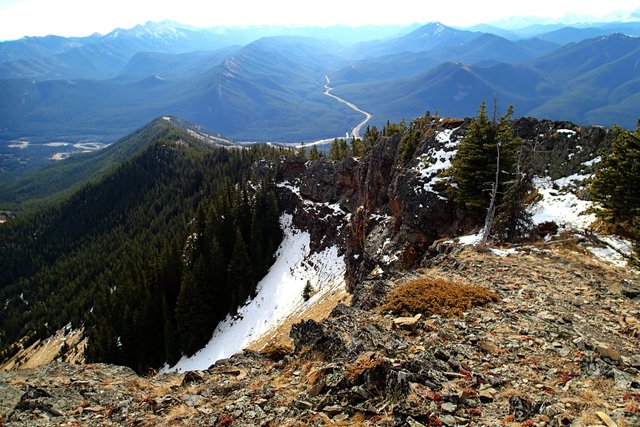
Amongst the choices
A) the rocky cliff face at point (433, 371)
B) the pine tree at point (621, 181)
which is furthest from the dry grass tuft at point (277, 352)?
the pine tree at point (621, 181)

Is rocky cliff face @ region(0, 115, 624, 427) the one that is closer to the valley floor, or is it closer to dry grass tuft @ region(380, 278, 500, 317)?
the valley floor

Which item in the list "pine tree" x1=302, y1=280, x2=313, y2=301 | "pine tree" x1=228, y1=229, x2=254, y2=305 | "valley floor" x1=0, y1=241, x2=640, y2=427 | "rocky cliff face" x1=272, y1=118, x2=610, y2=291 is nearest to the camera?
"valley floor" x1=0, y1=241, x2=640, y2=427

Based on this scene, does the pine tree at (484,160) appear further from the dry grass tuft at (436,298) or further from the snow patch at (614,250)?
the dry grass tuft at (436,298)

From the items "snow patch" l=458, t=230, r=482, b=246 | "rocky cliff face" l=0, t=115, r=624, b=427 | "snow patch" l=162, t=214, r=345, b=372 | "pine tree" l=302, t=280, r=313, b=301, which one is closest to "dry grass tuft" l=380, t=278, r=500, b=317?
"rocky cliff face" l=0, t=115, r=624, b=427

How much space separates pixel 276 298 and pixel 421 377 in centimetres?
5663

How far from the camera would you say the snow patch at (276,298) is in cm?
5634

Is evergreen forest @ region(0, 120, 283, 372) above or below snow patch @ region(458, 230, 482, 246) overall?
below

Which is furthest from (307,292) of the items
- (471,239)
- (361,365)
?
(361,365)

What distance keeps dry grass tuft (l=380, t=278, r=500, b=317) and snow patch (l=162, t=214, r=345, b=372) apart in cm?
3620

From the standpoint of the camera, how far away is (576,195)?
28.4 meters

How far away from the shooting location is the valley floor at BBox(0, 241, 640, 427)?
953 cm

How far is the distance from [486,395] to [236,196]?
8279cm

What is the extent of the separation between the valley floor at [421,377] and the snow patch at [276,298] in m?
37.9

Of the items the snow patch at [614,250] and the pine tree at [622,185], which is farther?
the pine tree at [622,185]
